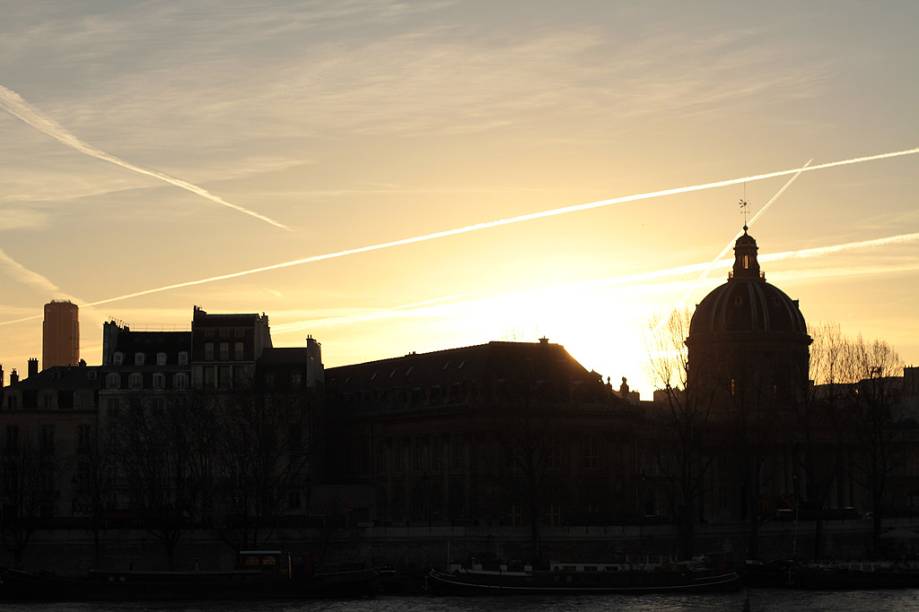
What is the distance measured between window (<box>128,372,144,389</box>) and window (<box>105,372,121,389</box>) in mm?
1036

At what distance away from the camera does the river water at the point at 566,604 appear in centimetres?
13100

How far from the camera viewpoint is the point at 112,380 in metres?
190

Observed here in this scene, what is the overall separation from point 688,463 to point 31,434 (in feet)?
Result: 210

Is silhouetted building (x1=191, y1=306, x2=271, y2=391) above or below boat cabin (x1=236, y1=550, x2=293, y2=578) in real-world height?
above

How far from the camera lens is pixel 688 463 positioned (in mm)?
158500

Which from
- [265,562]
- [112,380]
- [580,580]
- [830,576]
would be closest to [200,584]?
[265,562]

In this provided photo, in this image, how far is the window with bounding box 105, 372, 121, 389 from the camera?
190 meters

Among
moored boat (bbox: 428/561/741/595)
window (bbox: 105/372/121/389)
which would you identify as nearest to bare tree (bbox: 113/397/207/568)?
window (bbox: 105/372/121/389)

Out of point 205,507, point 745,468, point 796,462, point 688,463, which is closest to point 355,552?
point 205,507

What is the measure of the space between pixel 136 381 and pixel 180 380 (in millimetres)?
4070

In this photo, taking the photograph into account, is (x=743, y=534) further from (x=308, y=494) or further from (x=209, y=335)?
(x=209, y=335)

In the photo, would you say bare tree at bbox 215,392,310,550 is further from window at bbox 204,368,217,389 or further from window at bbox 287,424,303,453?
window at bbox 204,368,217,389

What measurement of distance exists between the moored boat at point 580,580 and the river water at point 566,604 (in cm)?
96

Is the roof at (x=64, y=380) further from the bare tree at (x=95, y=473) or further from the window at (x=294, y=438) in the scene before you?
the window at (x=294, y=438)
